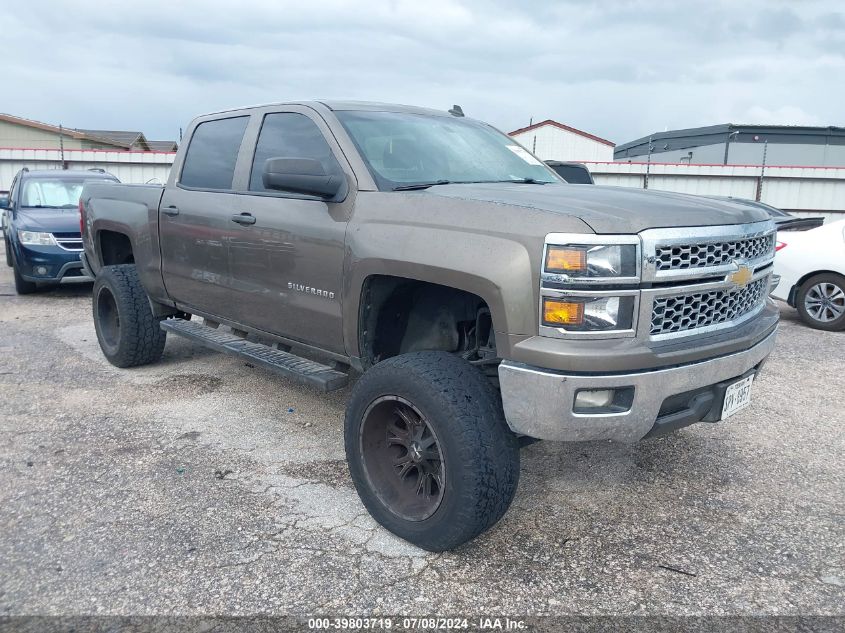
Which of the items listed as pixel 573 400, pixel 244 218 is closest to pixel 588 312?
pixel 573 400

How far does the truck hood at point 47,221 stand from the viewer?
8.72 m

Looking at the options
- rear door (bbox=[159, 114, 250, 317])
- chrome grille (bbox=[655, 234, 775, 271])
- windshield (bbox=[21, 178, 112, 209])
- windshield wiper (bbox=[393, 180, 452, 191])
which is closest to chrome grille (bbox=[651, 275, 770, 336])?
chrome grille (bbox=[655, 234, 775, 271])

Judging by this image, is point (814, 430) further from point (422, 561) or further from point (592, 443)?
point (422, 561)

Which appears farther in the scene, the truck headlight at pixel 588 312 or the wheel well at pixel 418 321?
the wheel well at pixel 418 321

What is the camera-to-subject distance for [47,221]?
28.9 ft

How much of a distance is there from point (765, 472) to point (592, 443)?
95 centimetres

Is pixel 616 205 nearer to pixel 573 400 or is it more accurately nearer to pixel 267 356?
pixel 573 400

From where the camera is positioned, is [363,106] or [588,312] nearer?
[588,312]

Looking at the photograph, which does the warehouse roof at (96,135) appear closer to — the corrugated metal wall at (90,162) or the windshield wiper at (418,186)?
the corrugated metal wall at (90,162)

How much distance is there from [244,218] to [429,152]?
1.14 metres

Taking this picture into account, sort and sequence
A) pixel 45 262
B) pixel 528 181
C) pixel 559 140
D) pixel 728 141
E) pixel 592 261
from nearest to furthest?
pixel 592 261
pixel 528 181
pixel 45 262
pixel 728 141
pixel 559 140

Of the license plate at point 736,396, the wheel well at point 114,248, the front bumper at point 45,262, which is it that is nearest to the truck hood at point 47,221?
the front bumper at point 45,262

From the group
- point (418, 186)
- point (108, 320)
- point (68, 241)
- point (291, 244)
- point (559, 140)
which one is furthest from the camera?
point (559, 140)

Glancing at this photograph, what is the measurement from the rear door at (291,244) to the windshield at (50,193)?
6778 mm
